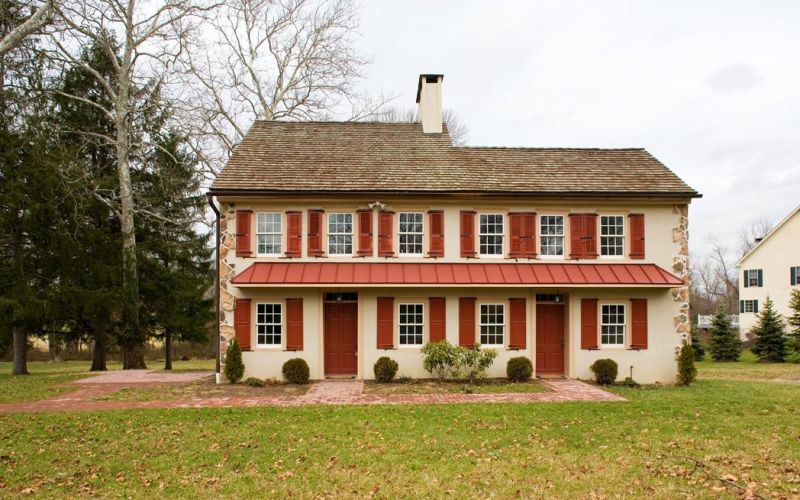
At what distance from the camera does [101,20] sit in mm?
19703

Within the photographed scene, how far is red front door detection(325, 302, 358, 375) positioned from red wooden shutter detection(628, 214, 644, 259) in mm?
8764

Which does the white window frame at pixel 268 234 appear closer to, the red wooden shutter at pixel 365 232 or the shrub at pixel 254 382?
the red wooden shutter at pixel 365 232

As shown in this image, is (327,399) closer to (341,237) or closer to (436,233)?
(341,237)

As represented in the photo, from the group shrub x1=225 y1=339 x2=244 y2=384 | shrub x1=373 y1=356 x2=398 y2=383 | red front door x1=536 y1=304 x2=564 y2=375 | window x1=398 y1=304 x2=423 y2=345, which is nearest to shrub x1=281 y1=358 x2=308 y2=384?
shrub x1=225 y1=339 x2=244 y2=384

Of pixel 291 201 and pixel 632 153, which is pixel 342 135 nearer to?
pixel 291 201

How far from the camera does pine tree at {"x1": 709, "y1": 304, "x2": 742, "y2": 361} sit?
28.5 meters

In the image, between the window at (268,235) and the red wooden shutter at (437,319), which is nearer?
the red wooden shutter at (437,319)

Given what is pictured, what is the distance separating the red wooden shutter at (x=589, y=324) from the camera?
52.3ft

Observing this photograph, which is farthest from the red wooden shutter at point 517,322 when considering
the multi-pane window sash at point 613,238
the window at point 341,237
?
the window at point 341,237

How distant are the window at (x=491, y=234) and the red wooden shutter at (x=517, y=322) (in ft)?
5.28

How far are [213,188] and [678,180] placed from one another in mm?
14471

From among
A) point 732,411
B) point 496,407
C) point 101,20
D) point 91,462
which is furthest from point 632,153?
point 101,20

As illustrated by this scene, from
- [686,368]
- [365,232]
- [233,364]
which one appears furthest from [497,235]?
[233,364]

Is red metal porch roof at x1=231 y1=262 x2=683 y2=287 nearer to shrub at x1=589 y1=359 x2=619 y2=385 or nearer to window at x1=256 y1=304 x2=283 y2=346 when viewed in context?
window at x1=256 y1=304 x2=283 y2=346
